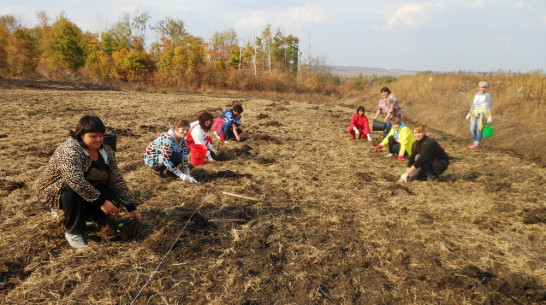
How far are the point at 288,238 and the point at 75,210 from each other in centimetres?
199

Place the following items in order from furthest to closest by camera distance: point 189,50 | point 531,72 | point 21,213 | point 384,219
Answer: point 189,50 → point 531,72 → point 384,219 → point 21,213

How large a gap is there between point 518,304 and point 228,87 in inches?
923

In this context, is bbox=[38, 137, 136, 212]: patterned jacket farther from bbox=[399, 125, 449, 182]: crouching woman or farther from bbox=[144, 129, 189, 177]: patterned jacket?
bbox=[399, 125, 449, 182]: crouching woman

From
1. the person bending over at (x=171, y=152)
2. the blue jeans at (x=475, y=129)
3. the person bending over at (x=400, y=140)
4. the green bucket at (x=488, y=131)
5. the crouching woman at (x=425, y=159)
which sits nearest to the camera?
Answer: the person bending over at (x=171, y=152)

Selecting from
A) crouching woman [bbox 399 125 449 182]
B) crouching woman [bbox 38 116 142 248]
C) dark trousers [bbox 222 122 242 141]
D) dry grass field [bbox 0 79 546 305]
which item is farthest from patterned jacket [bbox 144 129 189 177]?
crouching woman [bbox 399 125 449 182]

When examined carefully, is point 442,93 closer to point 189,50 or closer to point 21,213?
point 21,213

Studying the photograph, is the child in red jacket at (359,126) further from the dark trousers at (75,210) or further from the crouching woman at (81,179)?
the dark trousers at (75,210)

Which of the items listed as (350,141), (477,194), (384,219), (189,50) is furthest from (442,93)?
(189,50)

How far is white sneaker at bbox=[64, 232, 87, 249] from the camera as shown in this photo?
8.57 feet

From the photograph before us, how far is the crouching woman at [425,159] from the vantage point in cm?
447

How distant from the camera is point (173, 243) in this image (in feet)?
9.17

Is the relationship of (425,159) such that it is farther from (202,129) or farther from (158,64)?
(158,64)

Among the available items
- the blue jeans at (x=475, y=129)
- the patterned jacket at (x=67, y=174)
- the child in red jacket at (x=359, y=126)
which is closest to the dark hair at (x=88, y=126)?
the patterned jacket at (x=67, y=174)

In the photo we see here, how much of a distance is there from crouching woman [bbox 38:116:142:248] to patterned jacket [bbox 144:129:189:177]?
1400 millimetres
